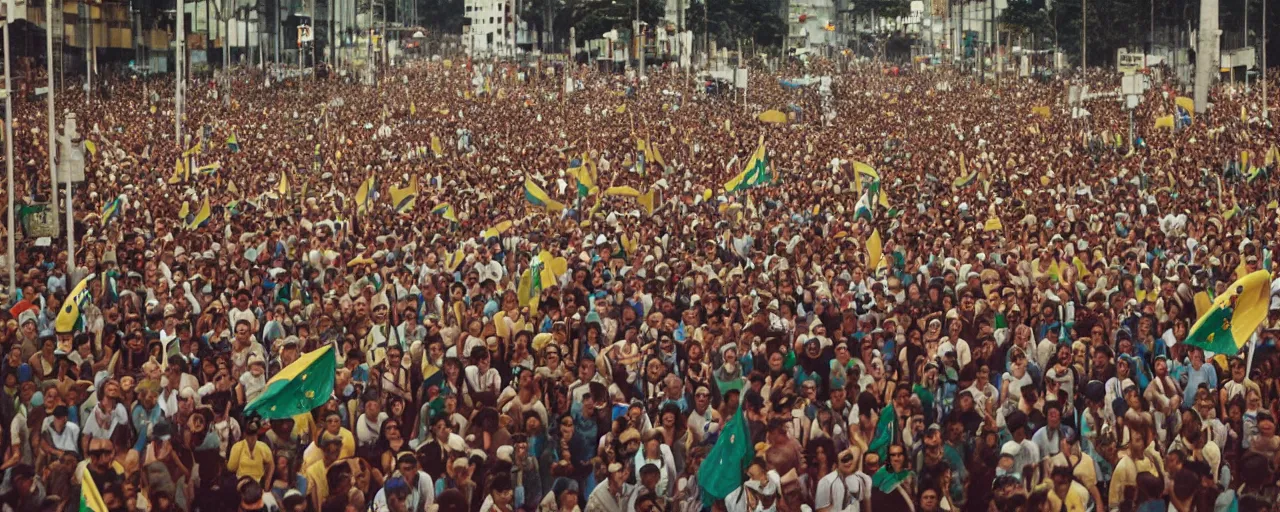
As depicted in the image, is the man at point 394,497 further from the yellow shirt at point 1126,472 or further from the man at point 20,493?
the yellow shirt at point 1126,472

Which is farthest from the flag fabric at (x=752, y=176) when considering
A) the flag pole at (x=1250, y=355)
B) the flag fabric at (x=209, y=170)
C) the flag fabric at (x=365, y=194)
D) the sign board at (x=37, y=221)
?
the flag pole at (x=1250, y=355)

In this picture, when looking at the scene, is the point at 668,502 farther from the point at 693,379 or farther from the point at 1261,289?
the point at 1261,289

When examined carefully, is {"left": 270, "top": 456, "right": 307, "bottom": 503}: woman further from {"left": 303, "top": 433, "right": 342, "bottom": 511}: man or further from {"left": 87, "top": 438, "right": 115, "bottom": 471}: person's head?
{"left": 87, "top": 438, "right": 115, "bottom": 471}: person's head

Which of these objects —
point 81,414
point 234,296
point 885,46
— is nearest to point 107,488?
point 81,414

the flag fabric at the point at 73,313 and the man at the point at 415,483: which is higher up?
the flag fabric at the point at 73,313

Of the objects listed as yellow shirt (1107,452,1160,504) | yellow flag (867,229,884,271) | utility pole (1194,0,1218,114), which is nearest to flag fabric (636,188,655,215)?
yellow flag (867,229,884,271)

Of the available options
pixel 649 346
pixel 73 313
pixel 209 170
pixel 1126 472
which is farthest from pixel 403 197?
pixel 1126 472

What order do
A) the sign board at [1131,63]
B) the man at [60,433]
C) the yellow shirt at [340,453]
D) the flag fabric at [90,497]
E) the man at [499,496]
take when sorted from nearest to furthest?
the flag fabric at [90,497]
the man at [499,496]
the yellow shirt at [340,453]
the man at [60,433]
the sign board at [1131,63]
